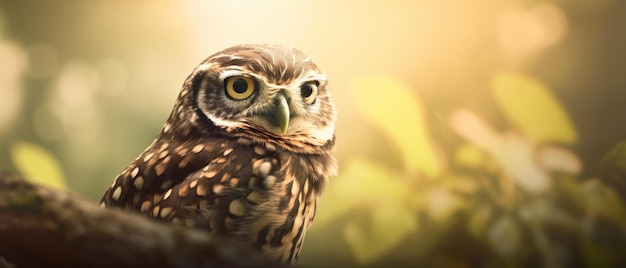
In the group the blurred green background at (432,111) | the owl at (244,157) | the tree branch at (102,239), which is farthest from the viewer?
the blurred green background at (432,111)

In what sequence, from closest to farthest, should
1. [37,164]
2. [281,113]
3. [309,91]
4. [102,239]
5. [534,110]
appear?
[102,239]
[281,113]
[309,91]
[534,110]
[37,164]

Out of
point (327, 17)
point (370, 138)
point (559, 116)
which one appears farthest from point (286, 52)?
point (559, 116)

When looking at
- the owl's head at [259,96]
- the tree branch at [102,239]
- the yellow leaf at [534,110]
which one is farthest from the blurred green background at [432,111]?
the tree branch at [102,239]

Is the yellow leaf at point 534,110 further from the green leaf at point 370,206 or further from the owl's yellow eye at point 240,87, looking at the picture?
the owl's yellow eye at point 240,87

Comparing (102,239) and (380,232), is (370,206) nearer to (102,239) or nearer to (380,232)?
(380,232)

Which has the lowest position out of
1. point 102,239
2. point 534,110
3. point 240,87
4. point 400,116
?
point 102,239

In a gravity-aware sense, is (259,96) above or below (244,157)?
above

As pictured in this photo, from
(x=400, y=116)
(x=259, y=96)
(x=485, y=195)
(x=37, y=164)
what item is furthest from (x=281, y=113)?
(x=37, y=164)
